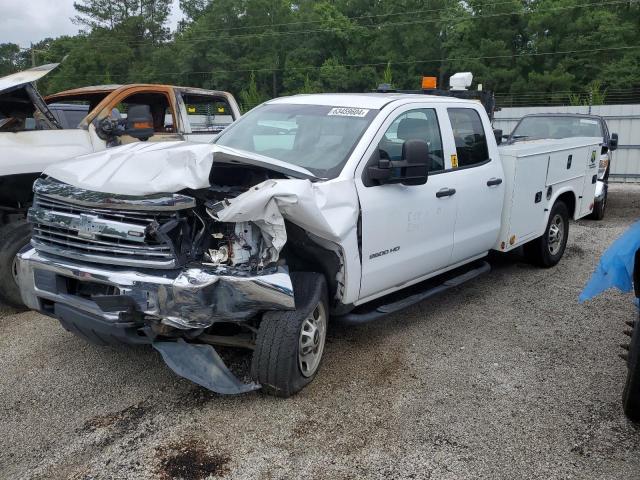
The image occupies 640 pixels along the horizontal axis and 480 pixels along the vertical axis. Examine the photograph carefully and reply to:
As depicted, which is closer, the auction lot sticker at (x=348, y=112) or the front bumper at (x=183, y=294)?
the front bumper at (x=183, y=294)

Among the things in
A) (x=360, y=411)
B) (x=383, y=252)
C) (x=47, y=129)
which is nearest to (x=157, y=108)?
(x=47, y=129)

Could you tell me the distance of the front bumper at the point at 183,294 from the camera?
3.47 meters

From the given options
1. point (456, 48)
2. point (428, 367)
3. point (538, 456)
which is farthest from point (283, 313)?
point (456, 48)

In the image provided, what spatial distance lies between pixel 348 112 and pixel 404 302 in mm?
1530

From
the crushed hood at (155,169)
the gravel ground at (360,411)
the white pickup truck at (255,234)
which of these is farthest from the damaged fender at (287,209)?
the gravel ground at (360,411)

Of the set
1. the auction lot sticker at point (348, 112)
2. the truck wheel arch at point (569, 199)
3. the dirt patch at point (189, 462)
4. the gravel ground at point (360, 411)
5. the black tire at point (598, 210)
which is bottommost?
the black tire at point (598, 210)

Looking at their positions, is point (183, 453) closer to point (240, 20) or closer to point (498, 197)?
point (498, 197)

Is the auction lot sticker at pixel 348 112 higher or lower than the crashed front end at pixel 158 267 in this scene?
higher

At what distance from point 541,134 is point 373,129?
722 cm

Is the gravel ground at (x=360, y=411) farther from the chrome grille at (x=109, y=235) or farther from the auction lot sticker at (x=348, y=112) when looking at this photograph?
the auction lot sticker at (x=348, y=112)

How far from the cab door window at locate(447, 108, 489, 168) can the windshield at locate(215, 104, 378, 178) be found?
3.50 ft

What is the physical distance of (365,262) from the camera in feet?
14.0

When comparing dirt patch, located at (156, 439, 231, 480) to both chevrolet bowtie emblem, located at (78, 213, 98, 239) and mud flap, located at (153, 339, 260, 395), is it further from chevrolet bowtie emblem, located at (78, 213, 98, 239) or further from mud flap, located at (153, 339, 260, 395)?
chevrolet bowtie emblem, located at (78, 213, 98, 239)

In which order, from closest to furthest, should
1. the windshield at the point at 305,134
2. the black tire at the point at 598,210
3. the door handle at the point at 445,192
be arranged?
the windshield at the point at 305,134
the door handle at the point at 445,192
the black tire at the point at 598,210
